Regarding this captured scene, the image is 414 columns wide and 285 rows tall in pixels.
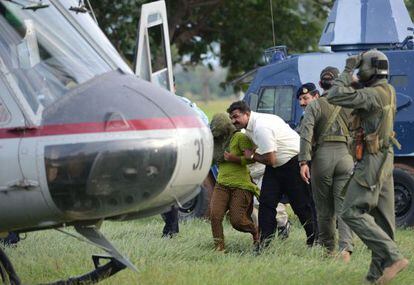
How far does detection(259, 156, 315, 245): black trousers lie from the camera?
36.8ft

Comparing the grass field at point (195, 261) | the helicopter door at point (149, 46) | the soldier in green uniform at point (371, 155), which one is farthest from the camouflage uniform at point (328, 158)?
the helicopter door at point (149, 46)

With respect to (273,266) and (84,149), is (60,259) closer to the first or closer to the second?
(273,266)

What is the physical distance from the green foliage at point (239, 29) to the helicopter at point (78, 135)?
1706cm

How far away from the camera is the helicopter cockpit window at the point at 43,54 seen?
24.9 ft

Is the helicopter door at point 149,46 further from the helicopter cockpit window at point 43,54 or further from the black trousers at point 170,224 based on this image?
the black trousers at point 170,224

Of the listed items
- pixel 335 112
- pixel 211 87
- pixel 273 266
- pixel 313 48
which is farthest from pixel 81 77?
pixel 211 87

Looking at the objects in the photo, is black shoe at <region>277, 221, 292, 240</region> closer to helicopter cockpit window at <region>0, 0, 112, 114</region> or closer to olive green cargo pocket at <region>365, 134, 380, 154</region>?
olive green cargo pocket at <region>365, 134, 380, 154</region>

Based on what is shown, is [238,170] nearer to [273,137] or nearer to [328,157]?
[273,137]

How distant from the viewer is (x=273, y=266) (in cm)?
954

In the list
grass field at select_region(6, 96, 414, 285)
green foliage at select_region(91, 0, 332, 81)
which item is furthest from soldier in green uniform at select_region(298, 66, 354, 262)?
green foliage at select_region(91, 0, 332, 81)

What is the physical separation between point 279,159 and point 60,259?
7.82 ft

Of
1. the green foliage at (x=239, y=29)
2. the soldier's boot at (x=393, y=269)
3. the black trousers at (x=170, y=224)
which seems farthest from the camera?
the green foliage at (x=239, y=29)

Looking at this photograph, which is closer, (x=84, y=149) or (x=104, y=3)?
(x=84, y=149)

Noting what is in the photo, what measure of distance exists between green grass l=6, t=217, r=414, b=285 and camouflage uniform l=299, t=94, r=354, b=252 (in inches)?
13.9
